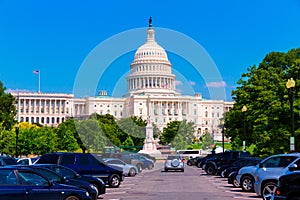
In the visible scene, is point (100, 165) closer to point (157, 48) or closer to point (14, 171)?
point (14, 171)

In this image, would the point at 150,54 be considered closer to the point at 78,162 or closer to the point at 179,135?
the point at 179,135

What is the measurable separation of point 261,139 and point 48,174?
3045cm

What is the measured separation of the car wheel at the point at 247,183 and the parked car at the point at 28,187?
423 inches

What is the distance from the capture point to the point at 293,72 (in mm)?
45125

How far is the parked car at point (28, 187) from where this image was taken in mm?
14134

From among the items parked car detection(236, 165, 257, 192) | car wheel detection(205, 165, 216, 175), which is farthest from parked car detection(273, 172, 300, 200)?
car wheel detection(205, 165, 216, 175)

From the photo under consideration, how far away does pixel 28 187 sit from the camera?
14.5 m

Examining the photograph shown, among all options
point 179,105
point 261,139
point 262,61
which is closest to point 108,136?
point 262,61

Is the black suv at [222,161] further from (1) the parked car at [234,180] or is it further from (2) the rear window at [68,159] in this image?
(2) the rear window at [68,159]

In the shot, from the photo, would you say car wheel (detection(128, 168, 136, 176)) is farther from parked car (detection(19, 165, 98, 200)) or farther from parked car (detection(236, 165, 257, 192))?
parked car (detection(19, 165, 98, 200))

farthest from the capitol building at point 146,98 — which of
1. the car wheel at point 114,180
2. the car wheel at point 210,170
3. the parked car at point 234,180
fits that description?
the car wheel at point 114,180

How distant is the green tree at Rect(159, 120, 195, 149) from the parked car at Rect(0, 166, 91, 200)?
114084mm

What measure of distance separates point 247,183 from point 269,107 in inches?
859

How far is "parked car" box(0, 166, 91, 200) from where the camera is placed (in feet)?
46.4
